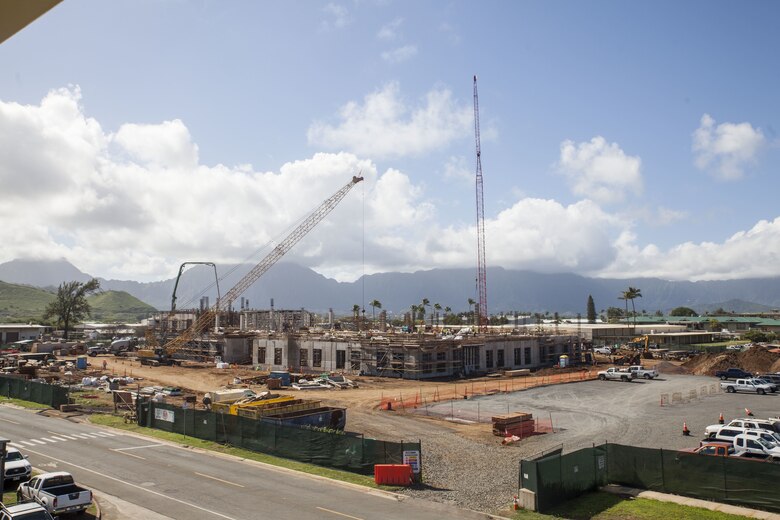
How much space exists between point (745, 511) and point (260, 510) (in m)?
20.9

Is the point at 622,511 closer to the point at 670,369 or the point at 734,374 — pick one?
the point at 734,374

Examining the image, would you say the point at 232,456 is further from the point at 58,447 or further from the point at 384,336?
the point at 384,336

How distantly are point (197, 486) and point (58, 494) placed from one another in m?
6.45

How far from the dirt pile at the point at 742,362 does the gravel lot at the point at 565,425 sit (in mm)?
10839

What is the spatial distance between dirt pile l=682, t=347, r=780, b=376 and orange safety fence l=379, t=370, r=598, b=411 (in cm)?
1652

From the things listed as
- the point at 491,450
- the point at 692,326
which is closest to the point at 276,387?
the point at 491,450

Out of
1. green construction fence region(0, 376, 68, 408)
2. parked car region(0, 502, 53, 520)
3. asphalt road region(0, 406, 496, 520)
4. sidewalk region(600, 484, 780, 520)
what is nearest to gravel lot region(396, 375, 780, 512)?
asphalt road region(0, 406, 496, 520)

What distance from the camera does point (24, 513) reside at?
1920 cm

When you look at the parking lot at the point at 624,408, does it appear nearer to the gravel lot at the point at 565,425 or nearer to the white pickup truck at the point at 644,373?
the gravel lot at the point at 565,425

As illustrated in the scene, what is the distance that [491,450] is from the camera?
36.6m

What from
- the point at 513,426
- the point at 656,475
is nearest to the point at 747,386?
the point at 513,426

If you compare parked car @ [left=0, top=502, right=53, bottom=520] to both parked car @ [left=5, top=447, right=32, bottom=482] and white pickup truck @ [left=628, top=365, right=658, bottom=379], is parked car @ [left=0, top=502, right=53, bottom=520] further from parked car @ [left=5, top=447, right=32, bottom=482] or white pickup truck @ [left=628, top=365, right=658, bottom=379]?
white pickup truck @ [left=628, top=365, right=658, bottom=379]

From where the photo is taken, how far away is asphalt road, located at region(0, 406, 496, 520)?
24234 mm

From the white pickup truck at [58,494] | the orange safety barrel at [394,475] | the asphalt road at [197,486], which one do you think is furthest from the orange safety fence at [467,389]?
the white pickup truck at [58,494]
